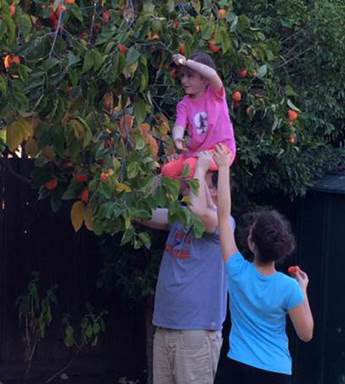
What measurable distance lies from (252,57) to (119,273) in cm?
223

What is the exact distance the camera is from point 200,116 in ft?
15.1

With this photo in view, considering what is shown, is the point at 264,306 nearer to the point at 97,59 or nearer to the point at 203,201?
the point at 203,201

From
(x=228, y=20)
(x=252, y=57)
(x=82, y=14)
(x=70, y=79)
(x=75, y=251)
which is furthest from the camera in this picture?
(x=75, y=251)

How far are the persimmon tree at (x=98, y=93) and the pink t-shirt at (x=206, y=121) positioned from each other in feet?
0.64

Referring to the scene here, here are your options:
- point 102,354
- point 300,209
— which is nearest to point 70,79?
point 300,209

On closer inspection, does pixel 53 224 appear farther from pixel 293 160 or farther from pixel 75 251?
pixel 293 160

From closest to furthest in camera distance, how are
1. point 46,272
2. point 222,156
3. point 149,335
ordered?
point 222,156, point 149,335, point 46,272

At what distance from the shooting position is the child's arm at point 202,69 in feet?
14.0

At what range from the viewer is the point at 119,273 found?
676cm

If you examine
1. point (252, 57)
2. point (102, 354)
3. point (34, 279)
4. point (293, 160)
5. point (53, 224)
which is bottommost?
point (102, 354)

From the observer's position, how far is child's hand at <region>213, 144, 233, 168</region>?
4152mm

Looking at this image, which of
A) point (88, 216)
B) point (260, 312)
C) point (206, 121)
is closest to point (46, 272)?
point (206, 121)

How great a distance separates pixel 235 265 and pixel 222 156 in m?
0.53

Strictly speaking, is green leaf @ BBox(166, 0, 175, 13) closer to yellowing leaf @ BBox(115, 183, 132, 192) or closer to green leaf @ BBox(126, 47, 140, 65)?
green leaf @ BBox(126, 47, 140, 65)
